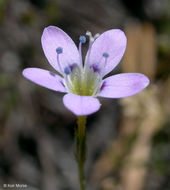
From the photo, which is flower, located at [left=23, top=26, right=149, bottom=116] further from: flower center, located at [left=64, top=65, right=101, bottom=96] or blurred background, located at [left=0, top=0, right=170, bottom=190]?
blurred background, located at [left=0, top=0, right=170, bottom=190]

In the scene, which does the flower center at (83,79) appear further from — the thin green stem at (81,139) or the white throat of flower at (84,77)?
the thin green stem at (81,139)

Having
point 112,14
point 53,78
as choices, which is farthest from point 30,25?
point 53,78

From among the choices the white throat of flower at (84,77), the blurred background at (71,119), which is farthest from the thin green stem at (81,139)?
the blurred background at (71,119)

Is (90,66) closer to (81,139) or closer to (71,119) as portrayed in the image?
(81,139)

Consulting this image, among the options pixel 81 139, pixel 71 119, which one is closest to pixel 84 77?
pixel 81 139

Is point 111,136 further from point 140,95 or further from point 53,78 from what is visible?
point 53,78

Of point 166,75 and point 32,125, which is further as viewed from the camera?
point 166,75
